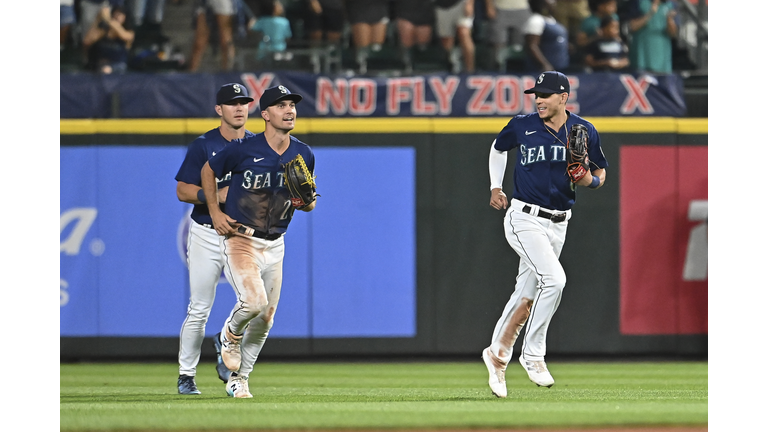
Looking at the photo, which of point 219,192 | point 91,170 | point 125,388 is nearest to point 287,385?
point 125,388

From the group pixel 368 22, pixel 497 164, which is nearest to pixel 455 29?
pixel 368 22

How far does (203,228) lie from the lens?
5812mm

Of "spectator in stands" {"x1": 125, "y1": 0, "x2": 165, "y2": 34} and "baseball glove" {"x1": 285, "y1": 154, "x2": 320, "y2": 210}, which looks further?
"spectator in stands" {"x1": 125, "y1": 0, "x2": 165, "y2": 34}

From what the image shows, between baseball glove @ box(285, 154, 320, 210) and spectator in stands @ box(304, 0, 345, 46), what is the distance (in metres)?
4.03

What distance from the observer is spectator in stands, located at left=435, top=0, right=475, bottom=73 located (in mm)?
9172

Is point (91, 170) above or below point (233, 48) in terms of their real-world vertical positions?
below

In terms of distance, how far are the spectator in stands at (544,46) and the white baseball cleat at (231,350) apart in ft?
14.7

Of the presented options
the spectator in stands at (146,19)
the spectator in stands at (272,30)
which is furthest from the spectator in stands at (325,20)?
the spectator in stands at (146,19)

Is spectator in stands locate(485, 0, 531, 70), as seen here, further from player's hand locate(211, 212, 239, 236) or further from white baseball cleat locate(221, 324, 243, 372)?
white baseball cleat locate(221, 324, 243, 372)

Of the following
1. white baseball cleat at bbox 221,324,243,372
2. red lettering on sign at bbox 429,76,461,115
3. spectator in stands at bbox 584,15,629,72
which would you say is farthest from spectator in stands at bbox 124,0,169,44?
white baseball cleat at bbox 221,324,243,372

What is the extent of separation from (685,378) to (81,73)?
5.42 meters

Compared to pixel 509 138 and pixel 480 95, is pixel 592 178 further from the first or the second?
pixel 480 95

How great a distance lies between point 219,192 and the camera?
18.7ft

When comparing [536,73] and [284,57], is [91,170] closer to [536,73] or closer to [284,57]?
[284,57]
